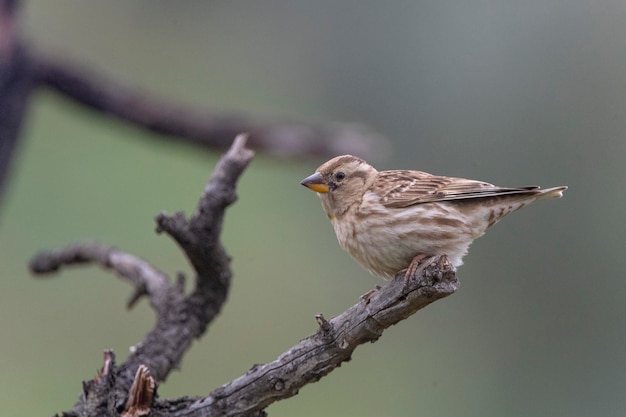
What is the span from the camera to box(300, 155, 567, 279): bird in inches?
155

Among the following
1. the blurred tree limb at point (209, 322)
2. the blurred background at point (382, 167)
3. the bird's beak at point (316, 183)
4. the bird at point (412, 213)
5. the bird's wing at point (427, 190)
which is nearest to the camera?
the blurred tree limb at point (209, 322)

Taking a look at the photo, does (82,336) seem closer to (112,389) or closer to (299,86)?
(299,86)

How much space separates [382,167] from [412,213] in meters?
3.67

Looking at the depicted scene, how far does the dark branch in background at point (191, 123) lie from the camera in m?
6.33

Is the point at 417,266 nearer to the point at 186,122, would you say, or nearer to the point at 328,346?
the point at 328,346

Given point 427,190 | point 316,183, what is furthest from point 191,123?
point 427,190

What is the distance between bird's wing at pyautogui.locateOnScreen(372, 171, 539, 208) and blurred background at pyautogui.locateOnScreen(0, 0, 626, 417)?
2789 millimetres

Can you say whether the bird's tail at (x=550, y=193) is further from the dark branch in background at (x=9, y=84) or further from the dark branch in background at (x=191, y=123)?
the dark branch in background at (x=9, y=84)

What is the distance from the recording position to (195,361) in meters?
9.20

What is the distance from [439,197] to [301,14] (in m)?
7.36

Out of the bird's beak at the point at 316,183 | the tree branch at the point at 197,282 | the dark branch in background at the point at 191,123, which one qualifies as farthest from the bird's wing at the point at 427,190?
the dark branch in background at the point at 191,123

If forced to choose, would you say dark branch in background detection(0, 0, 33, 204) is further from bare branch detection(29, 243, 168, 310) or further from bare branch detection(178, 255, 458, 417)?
bare branch detection(178, 255, 458, 417)

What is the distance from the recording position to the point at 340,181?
441 cm

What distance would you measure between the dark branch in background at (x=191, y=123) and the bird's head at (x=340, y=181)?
6.14 feet
